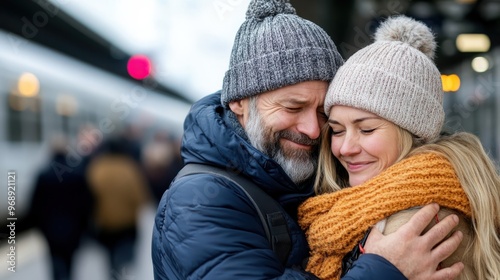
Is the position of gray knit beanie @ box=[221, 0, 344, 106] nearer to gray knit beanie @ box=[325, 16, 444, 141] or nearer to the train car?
gray knit beanie @ box=[325, 16, 444, 141]

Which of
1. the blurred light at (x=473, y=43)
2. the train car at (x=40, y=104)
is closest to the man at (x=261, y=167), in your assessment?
the train car at (x=40, y=104)

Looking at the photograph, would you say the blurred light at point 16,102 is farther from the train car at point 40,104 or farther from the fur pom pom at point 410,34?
the fur pom pom at point 410,34

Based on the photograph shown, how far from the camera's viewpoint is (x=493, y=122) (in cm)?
816

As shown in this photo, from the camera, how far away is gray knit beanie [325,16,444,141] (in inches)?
73.2

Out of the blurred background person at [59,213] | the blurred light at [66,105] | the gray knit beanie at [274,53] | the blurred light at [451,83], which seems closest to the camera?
the gray knit beanie at [274,53]

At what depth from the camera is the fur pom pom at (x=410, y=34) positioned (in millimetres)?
2018

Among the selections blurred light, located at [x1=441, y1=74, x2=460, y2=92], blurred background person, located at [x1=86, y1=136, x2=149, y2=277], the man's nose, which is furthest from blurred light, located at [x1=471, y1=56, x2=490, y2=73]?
the man's nose

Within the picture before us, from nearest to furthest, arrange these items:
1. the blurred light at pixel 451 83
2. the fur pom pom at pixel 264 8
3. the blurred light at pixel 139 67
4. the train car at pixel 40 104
Answer: 1. the fur pom pom at pixel 264 8
2. the train car at pixel 40 104
3. the blurred light at pixel 139 67
4. the blurred light at pixel 451 83

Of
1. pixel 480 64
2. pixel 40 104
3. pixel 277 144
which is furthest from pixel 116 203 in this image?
pixel 480 64

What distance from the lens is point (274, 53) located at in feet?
6.62

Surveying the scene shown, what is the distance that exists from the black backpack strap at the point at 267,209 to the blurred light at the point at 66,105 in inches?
234

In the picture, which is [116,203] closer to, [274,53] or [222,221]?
[274,53]

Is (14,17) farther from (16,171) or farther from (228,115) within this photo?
(228,115)

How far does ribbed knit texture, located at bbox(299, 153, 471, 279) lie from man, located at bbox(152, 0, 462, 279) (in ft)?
0.16
